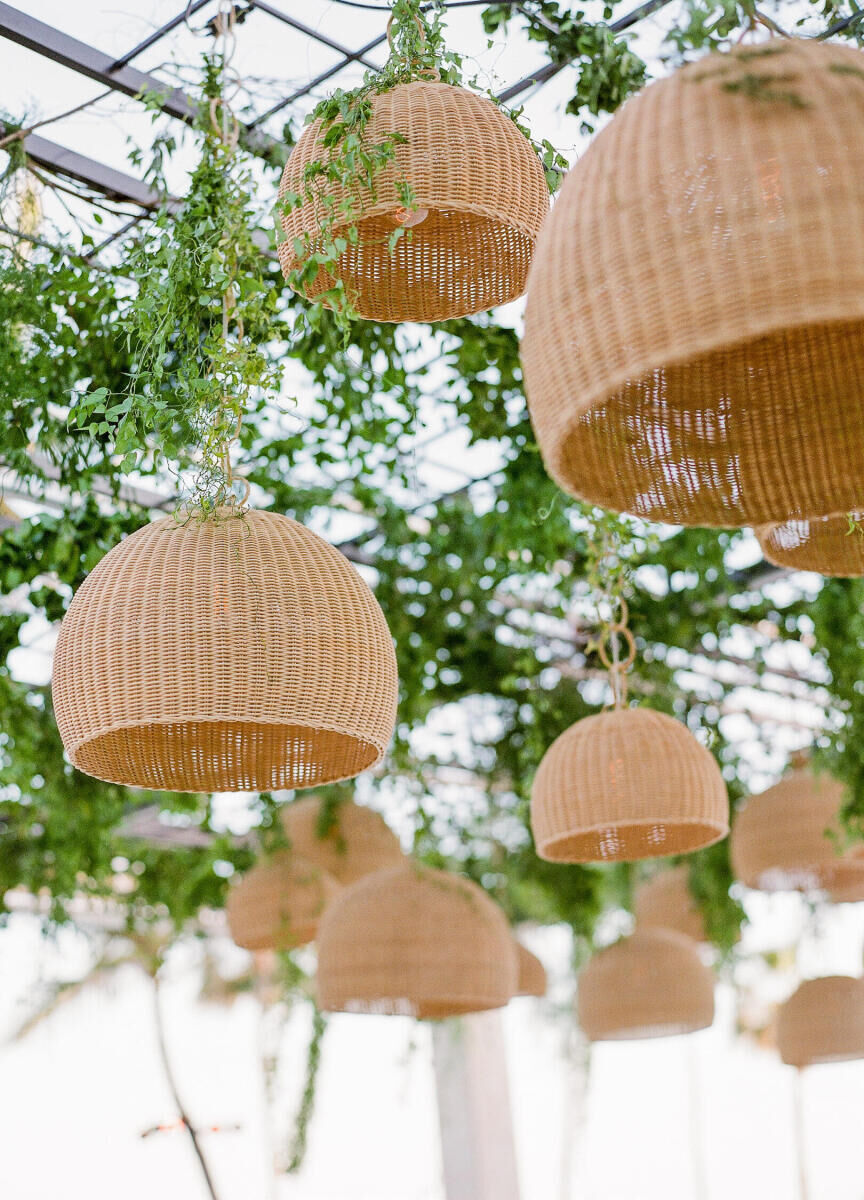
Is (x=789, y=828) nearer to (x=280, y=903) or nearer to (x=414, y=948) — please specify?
(x=414, y=948)

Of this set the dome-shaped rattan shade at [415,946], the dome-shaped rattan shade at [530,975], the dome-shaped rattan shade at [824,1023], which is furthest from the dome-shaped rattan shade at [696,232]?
the dome-shaped rattan shade at [824,1023]

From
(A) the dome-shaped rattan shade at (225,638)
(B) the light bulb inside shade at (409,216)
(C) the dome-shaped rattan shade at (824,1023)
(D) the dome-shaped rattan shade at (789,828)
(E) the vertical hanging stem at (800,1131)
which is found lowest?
(E) the vertical hanging stem at (800,1131)

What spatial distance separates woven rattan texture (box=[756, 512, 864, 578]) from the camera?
7.75 ft

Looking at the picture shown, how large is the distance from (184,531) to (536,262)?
806 millimetres

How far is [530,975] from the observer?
18.3ft

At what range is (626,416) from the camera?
1765 mm

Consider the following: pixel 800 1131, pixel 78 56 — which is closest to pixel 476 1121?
pixel 800 1131

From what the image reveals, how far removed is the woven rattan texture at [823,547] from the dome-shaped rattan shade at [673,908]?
3.89m

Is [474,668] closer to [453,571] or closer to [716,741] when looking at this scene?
[453,571]

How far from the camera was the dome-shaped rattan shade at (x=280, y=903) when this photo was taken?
4.90 m

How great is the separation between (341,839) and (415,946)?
1172 mm

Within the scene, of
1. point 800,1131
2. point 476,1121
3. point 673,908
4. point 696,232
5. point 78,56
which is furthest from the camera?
point 476,1121

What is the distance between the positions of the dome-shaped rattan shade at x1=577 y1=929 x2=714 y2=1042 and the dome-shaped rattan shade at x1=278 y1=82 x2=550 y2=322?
10.1ft

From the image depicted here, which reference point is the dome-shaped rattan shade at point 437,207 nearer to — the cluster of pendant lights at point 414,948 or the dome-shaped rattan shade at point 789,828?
the cluster of pendant lights at point 414,948
